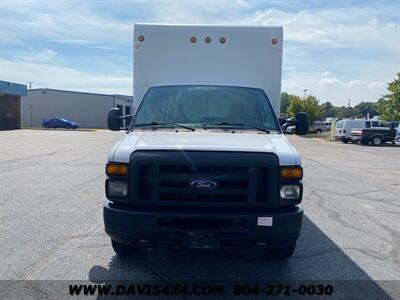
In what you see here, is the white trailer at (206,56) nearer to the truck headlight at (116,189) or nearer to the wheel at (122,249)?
the wheel at (122,249)

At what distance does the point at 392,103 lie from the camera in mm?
42812

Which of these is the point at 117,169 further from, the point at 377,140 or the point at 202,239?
the point at 377,140

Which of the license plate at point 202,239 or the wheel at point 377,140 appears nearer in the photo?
the license plate at point 202,239

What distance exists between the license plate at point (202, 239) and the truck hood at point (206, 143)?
2.63ft

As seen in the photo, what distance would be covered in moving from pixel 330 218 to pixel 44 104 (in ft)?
218

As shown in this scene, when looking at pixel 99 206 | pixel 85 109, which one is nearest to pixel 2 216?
pixel 99 206

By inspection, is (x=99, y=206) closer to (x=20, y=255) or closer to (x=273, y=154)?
(x=20, y=255)

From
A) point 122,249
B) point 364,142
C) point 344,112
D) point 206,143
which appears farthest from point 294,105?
point 344,112

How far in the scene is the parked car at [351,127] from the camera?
31.9 metres

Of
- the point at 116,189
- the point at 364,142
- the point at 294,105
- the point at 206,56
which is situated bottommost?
the point at 364,142

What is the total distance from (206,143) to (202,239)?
952 millimetres

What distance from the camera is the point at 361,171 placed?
13.9 metres

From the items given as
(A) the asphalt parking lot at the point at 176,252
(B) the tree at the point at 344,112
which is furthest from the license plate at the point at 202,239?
(B) the tree at the point at 344,112

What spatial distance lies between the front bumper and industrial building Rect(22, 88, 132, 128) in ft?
207
